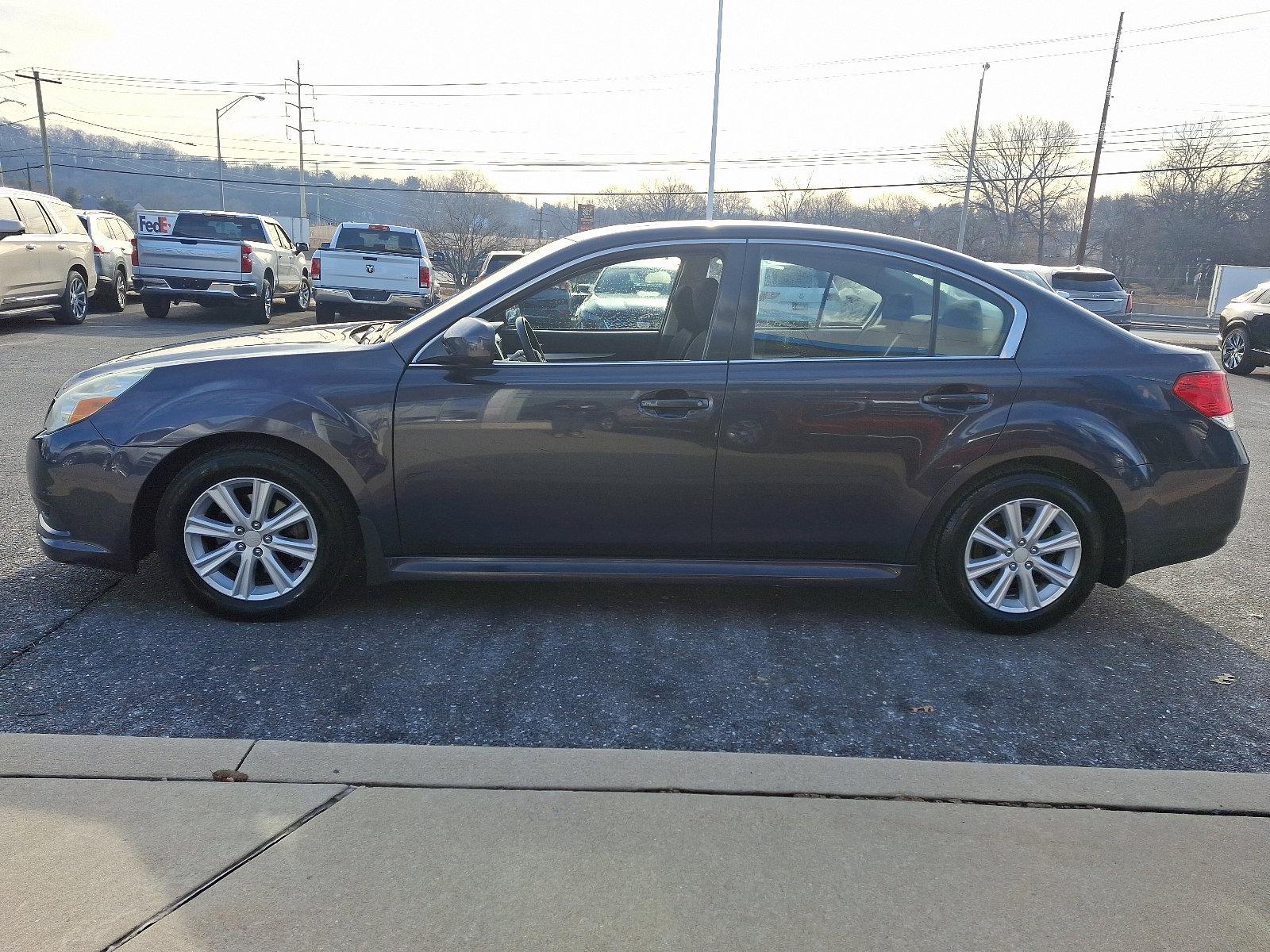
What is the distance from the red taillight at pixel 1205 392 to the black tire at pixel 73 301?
55.4 ft

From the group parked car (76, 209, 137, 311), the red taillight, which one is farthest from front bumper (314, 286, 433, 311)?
the red taillight

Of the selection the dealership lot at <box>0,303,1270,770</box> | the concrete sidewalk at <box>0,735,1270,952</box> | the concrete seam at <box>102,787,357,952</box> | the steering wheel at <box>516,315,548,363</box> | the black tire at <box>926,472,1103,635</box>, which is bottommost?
the dealership lot at <box>0,303,1270,770</box>

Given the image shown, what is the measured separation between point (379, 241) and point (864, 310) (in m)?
17.1

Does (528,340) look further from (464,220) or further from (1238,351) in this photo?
(464,220)

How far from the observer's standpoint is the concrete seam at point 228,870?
2322 mm

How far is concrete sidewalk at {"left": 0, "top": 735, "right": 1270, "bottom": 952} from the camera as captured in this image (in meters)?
2.39

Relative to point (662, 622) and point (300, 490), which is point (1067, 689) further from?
point (300, 490)

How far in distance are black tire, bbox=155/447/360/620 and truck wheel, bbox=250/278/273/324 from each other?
15.8 metres

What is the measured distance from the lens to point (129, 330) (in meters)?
17.2

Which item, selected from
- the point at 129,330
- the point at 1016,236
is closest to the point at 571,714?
the point at 129,330

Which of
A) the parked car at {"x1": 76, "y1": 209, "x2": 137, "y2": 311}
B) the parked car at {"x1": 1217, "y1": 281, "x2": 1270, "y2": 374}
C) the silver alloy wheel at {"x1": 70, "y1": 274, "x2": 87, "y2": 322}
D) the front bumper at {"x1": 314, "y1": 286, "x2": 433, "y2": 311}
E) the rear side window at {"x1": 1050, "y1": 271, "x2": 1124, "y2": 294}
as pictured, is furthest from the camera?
the rear side window at {"x1": 1050, "y1": 271, "x2": 1124, "y2": 294}

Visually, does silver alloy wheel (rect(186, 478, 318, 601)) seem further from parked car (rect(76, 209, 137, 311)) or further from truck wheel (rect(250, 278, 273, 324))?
parked car (rect(76, 209, 137, 311))

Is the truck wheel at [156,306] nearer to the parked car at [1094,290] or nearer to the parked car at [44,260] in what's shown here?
the parked car at [44,260]

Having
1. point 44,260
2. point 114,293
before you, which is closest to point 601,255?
point 44,260
